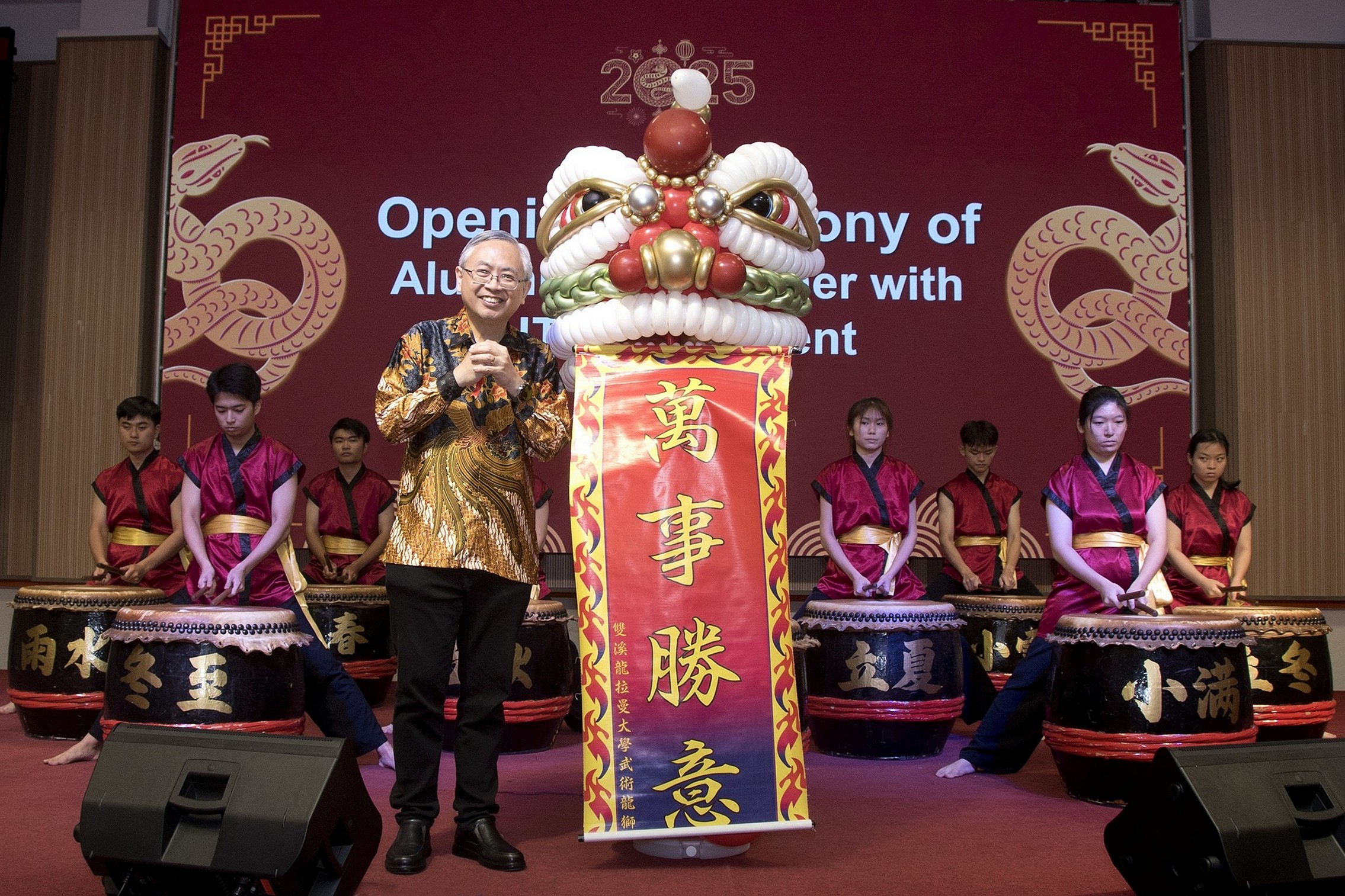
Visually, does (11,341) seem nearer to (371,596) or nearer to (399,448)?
(399,448)

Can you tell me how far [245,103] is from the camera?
5328 mm

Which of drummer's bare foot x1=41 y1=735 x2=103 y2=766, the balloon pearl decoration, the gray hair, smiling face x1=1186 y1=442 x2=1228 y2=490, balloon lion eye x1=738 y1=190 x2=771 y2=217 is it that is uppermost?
the balloon pearl decoration

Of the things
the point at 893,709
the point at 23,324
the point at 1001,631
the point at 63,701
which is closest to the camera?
the point at 893,709

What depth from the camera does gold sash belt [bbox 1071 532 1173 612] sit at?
10.3ft

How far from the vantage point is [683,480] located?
2.27 metres

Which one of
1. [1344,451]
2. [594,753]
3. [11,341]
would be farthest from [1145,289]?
[11,341]

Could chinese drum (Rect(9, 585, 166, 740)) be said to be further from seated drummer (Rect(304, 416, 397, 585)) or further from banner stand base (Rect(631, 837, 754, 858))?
banner stand base (Rect(631, 837, 754, 858))

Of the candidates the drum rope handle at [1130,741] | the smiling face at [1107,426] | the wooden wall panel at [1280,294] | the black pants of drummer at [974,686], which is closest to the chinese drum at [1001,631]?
the black pants of drummer at [974,686]

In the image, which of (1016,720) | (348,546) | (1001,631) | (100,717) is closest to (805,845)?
(1016,720)

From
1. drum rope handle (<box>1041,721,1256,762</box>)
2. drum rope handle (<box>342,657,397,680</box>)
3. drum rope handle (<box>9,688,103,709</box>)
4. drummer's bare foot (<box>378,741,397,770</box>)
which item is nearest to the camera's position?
drum rope handle (<box>1041,721,1256,762</box>)

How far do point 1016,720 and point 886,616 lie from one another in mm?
508

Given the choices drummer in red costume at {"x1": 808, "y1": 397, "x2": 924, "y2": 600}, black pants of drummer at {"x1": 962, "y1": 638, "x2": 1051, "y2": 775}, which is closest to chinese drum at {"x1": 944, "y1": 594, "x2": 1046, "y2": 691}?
drummer in red costume at {"x1": 808, "y1": 397, "x2": 924, "y2": 600}

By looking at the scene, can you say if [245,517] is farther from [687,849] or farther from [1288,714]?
[1288,714]

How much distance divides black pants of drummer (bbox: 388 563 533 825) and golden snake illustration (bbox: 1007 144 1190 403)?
3807 millimetres
